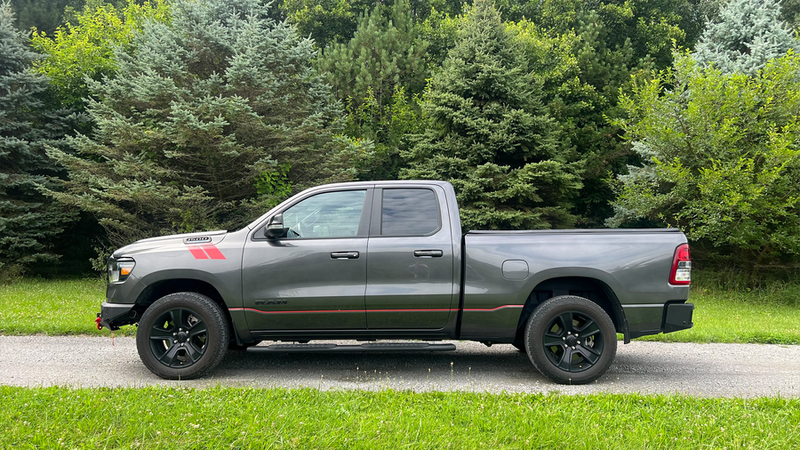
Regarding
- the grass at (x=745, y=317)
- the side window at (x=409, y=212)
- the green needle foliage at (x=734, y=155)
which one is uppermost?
the green needle foliage at (x=734, y=155)

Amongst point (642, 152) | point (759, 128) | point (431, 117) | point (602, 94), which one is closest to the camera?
point (759, 128)

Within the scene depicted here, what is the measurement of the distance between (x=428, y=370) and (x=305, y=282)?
167 cm

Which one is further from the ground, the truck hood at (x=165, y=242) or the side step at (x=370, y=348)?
the truck hood at (x=165, y=242)

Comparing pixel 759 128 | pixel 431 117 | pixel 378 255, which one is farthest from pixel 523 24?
pixel 378 255

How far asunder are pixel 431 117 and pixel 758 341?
1210 cm

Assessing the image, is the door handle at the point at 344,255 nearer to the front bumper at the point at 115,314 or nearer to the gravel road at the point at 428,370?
the gravel road at the point at 428,370

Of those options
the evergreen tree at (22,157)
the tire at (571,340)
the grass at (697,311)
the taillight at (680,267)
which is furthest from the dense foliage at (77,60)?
the taillight at (680,267)

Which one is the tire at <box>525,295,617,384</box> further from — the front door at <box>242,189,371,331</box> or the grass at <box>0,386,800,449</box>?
the front door at <box>242,189,371,331</box>

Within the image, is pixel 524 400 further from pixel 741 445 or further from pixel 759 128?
pixel 759 128

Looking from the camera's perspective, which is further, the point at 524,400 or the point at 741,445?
the point at 524,400

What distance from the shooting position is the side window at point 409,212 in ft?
18.6

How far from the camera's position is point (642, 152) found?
17.0 m

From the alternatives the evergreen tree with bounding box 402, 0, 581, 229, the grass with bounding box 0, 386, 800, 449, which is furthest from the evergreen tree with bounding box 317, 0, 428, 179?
the grass with bounding box 0, 386, 800, 449

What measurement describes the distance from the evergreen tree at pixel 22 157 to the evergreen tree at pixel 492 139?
11.1 m
